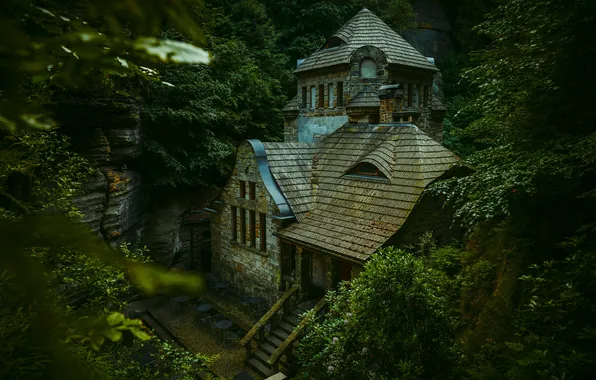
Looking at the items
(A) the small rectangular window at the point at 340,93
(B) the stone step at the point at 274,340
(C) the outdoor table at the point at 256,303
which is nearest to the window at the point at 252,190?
(C) the outdoor table at the point at 256,303

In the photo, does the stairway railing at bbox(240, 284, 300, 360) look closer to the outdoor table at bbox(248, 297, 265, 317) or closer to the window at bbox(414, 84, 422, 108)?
the outdoor table at bbox(248, 297, 265, 317)

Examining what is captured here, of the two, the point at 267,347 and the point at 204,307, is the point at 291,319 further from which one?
the point at 204,307

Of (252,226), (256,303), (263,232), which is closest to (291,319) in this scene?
(256,303)

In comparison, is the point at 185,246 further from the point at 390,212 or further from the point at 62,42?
the point at 62,42

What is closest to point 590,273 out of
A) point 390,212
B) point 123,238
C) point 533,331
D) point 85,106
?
point 533,331

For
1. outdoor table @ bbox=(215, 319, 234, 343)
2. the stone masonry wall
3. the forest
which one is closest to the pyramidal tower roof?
the stone masonry wall

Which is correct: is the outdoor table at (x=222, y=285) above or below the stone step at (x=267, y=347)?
above

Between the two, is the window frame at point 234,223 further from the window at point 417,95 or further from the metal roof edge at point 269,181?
the window at point 417,95

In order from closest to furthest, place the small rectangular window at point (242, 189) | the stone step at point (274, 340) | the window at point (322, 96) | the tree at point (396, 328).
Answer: the tree at point (396, 328) → the stone step at point (274, 340) → the small rectangular window at point (242, 189) → the window at point (322, 96)
